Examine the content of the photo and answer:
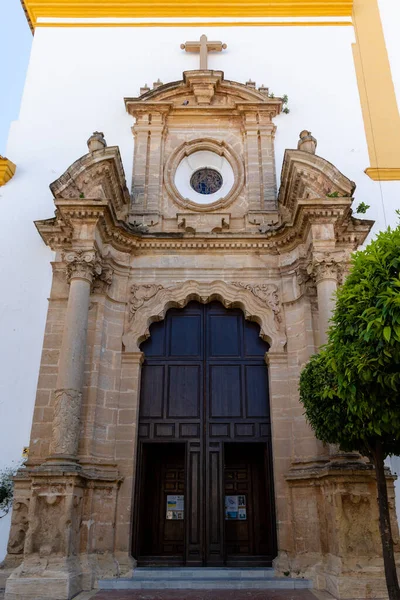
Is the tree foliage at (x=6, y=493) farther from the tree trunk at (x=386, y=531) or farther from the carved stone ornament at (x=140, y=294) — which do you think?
the tree trunk at (x=386, y=531)

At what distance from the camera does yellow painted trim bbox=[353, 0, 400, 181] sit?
405 inches

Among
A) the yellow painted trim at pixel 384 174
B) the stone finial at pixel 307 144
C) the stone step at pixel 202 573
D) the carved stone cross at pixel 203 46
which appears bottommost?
the stone step at pixel 202 573

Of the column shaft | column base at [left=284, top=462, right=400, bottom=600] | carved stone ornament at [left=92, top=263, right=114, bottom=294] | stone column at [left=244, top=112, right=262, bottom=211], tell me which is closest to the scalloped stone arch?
carved stone ornament at [left=92, top=263, right=114, bottom=294]

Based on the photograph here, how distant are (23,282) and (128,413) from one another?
299 centimetres

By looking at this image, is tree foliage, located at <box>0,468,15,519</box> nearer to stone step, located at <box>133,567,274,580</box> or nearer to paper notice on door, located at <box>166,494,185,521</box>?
stone step, located at <box>133,567,274,580</box>

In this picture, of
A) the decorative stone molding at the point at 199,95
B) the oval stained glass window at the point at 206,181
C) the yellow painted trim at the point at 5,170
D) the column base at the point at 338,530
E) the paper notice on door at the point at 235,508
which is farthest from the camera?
the decorative stone molding at the point at 199,95

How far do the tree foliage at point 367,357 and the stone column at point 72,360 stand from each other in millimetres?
3390

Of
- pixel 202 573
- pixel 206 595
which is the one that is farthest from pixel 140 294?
pixel 206 595

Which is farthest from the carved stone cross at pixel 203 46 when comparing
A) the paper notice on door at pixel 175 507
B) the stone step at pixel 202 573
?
the stone step at pixel 202 573

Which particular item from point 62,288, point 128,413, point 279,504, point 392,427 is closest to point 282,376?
point 279,504

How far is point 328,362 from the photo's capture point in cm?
534

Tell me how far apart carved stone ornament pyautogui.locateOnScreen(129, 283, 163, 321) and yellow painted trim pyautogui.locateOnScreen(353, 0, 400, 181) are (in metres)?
4.87

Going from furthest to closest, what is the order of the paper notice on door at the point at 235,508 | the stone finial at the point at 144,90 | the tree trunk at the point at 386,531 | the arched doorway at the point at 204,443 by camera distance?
the stone finial at the point at 144,90, the paper notice on door at the point at 235,508, the arched doorway at the point at 204,443, the tree trunk at the point at 386,531

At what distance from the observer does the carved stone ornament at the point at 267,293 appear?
343 inches
